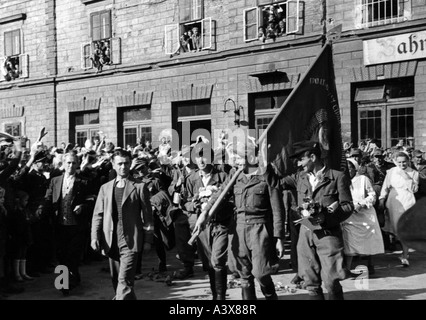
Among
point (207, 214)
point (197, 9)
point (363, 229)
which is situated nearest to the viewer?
point (207, 214)

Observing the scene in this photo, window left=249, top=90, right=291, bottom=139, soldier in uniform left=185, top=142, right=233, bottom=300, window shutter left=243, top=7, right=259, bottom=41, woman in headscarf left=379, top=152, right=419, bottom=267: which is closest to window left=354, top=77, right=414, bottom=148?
window left=249, top=90, right=291, bottom=139

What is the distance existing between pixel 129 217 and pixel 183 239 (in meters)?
2.29

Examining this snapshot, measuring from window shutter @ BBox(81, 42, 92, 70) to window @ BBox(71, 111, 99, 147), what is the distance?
1910 millimetres

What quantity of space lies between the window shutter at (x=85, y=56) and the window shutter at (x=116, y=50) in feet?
4.29

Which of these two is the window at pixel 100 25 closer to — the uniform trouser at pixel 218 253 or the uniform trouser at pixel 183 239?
the uniform trouser at pixel 183 239

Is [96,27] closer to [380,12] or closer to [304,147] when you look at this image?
[380,12]

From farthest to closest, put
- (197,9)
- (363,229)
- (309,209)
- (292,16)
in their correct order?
(197,9)
(292,16)
(363,229)
(309,209)

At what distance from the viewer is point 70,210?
743cm

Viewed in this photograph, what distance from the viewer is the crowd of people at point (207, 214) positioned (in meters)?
5.56

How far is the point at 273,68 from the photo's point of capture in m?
16.2

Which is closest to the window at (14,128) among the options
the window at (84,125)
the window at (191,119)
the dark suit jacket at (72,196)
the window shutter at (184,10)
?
the window at (84,125)

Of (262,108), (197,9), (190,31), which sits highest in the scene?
(197,9)

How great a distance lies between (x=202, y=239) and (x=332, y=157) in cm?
192

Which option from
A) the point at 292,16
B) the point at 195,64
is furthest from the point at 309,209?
the point at 195,64
